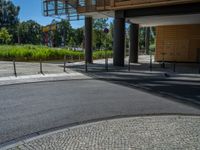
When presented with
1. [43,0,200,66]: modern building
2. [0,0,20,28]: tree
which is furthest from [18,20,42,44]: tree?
[43,0,200,66]: modern building

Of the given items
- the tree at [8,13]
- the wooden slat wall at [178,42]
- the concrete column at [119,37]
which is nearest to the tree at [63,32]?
the tree at [8,13]

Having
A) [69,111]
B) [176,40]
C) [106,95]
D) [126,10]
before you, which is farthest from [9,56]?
[69,111]

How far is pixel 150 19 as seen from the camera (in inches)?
1138

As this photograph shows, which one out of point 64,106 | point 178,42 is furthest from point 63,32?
point 64,106

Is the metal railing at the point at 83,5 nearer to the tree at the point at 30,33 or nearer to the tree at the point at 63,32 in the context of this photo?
the tree at the point at 63,32

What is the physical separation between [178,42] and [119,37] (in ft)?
41.6

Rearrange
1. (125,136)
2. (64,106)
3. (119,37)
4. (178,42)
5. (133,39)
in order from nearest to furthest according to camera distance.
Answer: (125,136) < (64,106) < (119,37) < (133,39) < (178,42)

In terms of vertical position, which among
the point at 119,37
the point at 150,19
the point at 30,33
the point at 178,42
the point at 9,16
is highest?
the point at 9,16

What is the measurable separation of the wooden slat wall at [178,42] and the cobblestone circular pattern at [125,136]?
2899 centimetres

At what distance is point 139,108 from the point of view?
955cm

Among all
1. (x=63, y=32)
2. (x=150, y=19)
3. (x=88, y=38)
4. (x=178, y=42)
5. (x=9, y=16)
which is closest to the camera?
(x=150, y=19)

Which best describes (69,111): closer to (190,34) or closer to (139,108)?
(139,108)

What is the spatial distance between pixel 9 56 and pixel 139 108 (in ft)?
81.7

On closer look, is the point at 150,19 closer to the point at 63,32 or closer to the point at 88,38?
the point at 88,38
